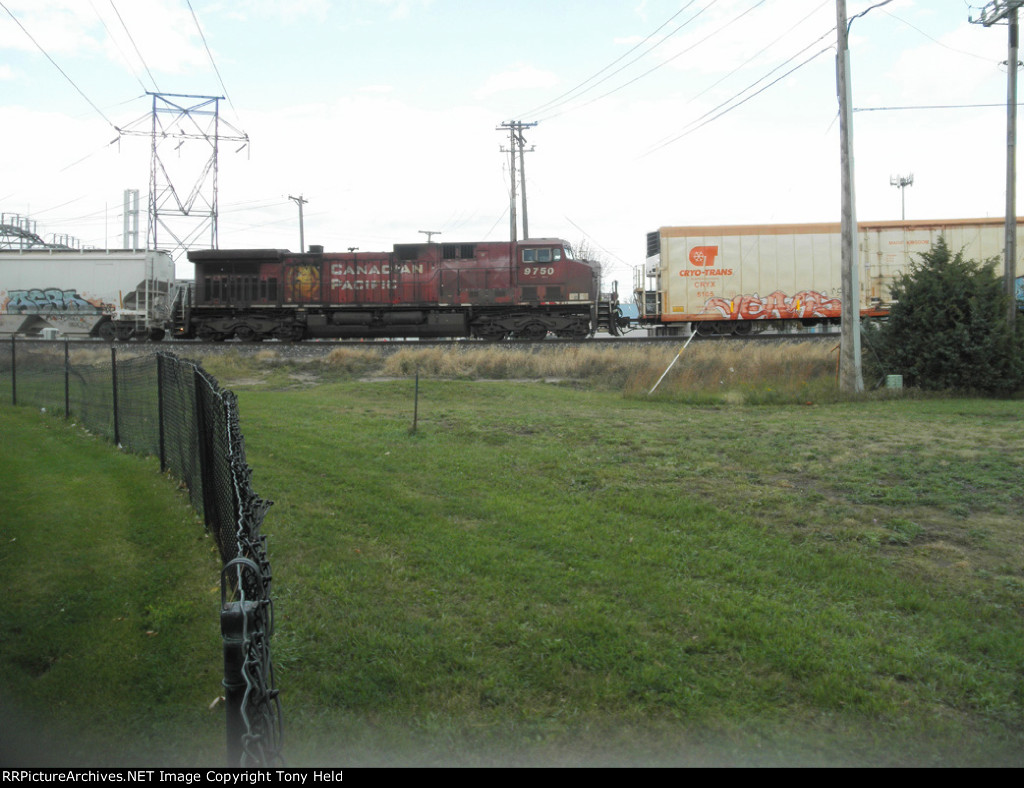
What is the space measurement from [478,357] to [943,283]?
11437 millimetres

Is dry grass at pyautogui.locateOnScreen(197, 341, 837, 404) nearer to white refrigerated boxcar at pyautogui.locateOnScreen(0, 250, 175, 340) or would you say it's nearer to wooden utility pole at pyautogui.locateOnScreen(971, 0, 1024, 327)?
wooden utility pole at pyautogui.locateOnScreen(971, 0, 1024, 327)

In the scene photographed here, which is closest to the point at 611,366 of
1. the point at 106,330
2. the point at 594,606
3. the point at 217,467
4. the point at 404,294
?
the point at 404,294

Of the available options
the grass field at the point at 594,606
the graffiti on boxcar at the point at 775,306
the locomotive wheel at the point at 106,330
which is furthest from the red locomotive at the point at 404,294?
the grass field at the point at 594,606

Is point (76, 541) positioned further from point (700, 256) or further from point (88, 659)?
point (700, 256)

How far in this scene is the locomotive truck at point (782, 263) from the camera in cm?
2645

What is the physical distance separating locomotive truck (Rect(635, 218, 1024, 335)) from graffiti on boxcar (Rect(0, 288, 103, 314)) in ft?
73.1

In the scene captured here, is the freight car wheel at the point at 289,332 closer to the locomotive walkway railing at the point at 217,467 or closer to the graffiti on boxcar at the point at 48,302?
the graffiti on boxcar at the point at 48,302

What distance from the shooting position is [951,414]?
13336 mm

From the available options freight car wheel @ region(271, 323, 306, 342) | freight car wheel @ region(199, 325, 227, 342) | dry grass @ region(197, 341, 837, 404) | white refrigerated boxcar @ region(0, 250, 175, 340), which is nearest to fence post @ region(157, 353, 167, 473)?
dry grass @ region(197, 341, 837, 404)

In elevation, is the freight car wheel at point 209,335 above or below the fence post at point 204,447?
above

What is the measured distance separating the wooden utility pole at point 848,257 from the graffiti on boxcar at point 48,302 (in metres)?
27.1

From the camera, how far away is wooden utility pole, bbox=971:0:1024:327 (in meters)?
17.2

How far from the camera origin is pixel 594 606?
16.0 feet

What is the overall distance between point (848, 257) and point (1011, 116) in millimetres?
5776
